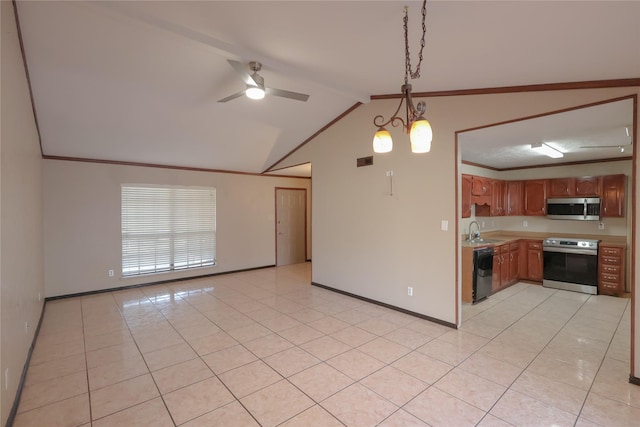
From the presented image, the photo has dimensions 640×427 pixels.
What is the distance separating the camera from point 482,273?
15.1ft

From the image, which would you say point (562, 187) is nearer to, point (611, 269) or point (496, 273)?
point (611, 269)

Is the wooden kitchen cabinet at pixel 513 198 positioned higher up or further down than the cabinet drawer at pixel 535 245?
higher up

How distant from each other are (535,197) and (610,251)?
4.95 feet

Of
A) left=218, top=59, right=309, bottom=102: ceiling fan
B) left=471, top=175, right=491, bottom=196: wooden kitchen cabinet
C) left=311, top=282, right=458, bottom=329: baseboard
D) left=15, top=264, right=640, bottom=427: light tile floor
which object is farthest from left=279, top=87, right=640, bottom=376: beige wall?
left=471, top=175, right=491, bottom=196: wooden kitchen cabinet

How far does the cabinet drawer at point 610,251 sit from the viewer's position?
4801 mm

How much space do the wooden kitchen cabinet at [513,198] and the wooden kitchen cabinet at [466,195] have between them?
1.71 metres

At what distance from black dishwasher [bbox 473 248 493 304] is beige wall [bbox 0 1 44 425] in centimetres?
507

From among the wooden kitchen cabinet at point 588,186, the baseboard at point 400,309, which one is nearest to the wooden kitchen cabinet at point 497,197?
the wooden kitchen cabinet at point 588,186

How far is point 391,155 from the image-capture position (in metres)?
4.16

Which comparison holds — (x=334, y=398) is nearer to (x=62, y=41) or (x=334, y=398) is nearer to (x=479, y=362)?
(x=479, y=362)

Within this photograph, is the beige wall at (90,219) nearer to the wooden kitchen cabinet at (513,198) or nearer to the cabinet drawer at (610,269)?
the wooden kitchen cabinet at (513,198)

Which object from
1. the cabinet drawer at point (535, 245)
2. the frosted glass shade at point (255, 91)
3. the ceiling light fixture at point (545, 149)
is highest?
the frosted glass shade at point (255, 91)

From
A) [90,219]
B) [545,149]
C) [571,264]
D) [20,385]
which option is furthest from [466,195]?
[90,219]

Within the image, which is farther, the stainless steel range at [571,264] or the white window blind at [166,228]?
the white window blind at [166,228]
